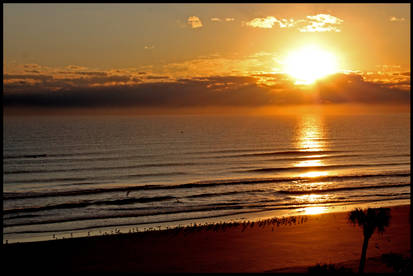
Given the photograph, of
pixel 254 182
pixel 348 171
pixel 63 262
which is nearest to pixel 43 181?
pixel 254 182

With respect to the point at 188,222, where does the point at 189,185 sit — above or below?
above

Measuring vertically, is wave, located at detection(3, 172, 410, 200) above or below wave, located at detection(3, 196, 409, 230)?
above

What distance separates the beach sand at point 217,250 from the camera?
57.7ft

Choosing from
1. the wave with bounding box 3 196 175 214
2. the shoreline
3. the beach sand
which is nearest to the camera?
the beach sand

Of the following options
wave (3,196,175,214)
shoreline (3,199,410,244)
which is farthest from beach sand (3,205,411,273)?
wave (3,196,175,214)

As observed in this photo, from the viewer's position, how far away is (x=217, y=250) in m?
20.0

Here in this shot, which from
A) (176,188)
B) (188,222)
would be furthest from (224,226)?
(176,188)

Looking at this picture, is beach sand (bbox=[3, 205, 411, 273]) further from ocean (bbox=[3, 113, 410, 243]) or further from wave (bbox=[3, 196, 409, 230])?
wave (bbox=[3, 196, 409, 230])

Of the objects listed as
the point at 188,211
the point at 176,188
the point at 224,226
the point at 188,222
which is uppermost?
the point at 176,188

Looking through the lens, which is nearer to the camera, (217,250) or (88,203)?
(217,250)

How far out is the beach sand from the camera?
57.7 feet

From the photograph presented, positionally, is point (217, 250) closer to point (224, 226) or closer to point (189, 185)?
point (224, 226)

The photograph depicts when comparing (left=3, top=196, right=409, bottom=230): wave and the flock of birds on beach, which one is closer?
the flock of birds on beach

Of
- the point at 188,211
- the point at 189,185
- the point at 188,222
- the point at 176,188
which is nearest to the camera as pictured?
the point at 188,222
